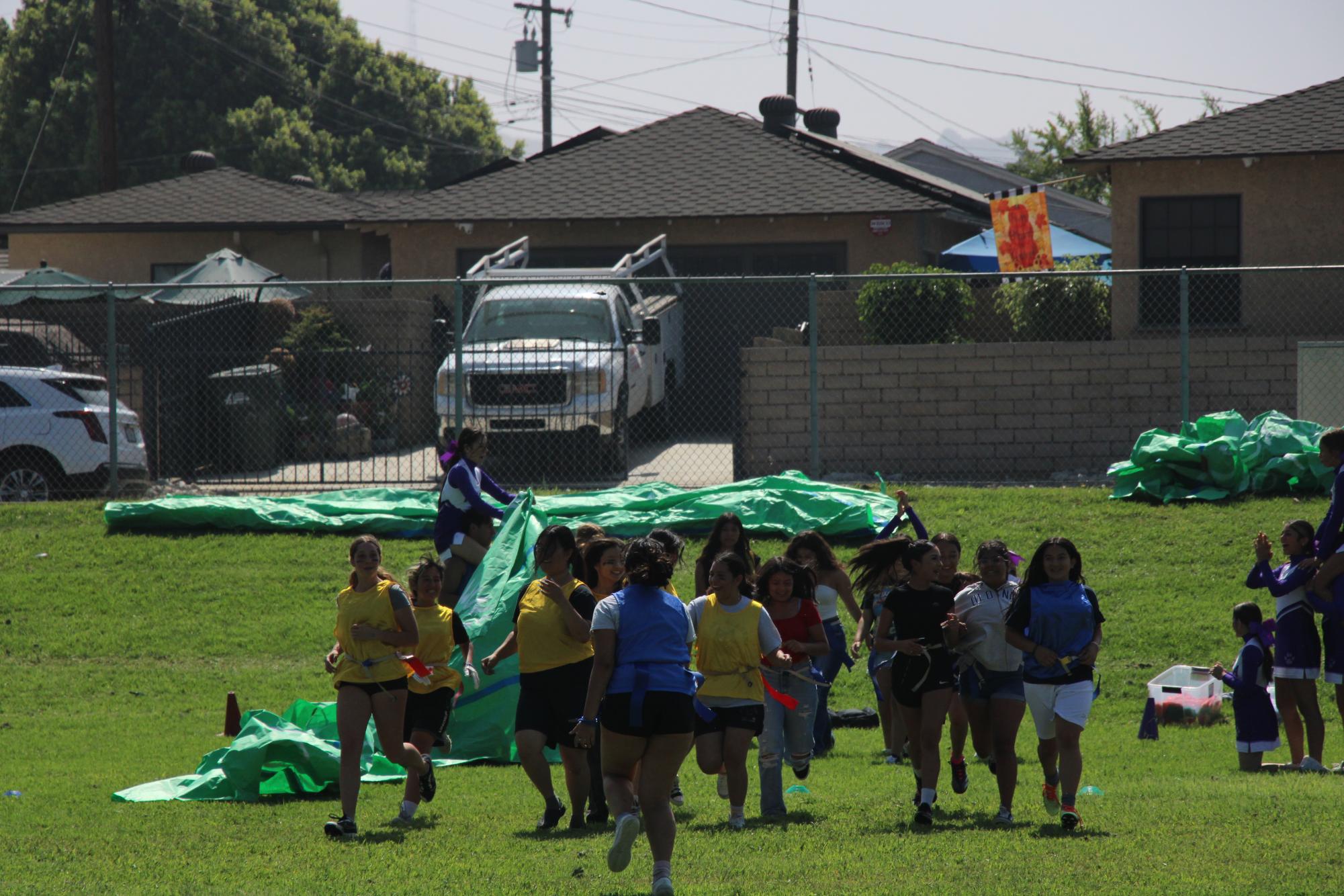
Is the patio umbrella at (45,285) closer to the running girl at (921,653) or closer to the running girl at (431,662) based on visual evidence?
the running girl at (431,662)

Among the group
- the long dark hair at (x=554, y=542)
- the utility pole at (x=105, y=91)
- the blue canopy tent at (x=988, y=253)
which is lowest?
Answer: the long dark hair at (x=554, y=542)

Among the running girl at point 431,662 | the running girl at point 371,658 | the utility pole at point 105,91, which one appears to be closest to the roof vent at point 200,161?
the utility pole at point 105,91

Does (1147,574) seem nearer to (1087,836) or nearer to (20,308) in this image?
(1087,836)

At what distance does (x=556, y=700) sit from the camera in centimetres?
687

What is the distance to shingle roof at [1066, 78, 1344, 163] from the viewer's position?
58.2 ft

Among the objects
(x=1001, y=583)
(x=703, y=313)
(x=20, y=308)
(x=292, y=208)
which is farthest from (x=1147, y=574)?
(x=292, y=208)

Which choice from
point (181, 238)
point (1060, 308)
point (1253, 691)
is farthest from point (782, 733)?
point (181, 238)

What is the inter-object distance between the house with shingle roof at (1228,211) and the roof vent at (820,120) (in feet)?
45.4

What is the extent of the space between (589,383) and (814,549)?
24.2 feet

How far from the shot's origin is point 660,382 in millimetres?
18750

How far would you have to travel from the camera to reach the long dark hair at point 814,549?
8.24 meters

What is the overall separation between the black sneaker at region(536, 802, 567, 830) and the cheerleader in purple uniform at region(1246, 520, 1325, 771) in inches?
163

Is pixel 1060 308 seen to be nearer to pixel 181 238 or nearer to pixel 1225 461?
pixel 1225 461

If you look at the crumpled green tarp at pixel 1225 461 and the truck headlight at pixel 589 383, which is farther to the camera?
the truck headlight at pixel 589 383
